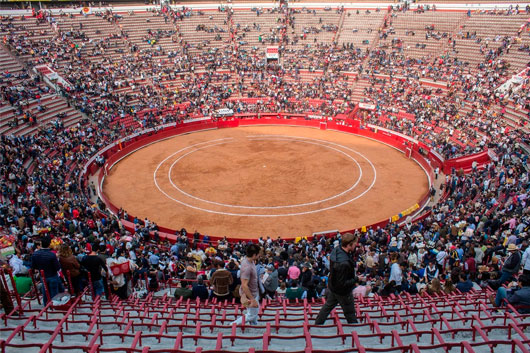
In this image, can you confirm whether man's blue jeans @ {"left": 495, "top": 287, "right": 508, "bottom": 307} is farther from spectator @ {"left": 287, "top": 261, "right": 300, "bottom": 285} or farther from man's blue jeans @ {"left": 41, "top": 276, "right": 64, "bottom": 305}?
man's blue jeans @ {"left": 41, "top": 276, "right": 64, "bottom": 305}

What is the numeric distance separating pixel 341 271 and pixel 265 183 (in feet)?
90.5

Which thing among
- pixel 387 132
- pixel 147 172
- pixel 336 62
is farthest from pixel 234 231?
pixel 336 62

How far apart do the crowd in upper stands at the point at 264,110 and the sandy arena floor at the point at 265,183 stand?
3.26 metres

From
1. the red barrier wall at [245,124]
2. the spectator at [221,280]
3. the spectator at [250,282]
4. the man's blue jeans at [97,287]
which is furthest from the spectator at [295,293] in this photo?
the red barrier wall at [245,124]

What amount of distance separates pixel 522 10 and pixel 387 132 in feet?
95.6

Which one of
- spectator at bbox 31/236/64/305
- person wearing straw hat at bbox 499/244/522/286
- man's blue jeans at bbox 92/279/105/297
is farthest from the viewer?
person wearing straw hat at bbox 499/244/522/286

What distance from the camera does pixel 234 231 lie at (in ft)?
92.8

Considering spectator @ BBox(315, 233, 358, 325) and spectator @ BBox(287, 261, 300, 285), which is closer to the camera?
spectator @ BBox(315, 233, 358, 325)

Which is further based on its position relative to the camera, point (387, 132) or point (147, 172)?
point (387, 132)

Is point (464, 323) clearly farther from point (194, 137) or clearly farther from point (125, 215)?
point (194, 137)

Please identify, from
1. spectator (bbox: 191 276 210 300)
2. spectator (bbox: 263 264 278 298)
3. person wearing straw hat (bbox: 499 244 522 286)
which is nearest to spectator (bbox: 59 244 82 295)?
spectator (bbox: 191 276 210 300)

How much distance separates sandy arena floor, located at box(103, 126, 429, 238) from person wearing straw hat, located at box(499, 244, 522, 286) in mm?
15355

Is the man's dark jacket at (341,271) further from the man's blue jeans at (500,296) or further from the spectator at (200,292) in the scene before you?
the spectator at (200,292)

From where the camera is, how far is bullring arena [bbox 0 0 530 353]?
9.91 meters
